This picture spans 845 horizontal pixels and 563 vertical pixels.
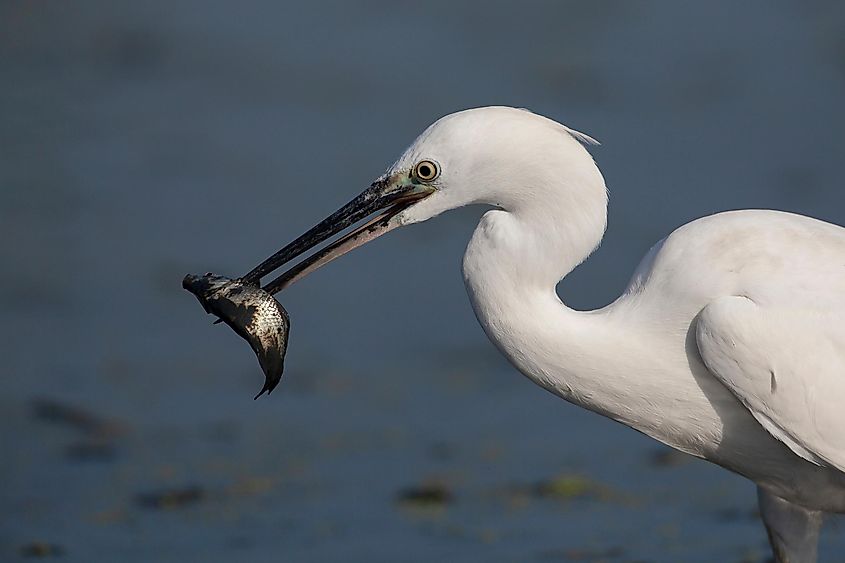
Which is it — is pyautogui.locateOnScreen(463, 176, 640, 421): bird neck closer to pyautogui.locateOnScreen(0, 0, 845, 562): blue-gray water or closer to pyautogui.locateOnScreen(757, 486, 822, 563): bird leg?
pyautogui.locateOnScreen(757, 486, 822, 563): bird leg

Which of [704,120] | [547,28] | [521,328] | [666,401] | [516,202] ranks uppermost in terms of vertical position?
[547,28]

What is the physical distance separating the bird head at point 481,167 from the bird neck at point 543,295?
63mm

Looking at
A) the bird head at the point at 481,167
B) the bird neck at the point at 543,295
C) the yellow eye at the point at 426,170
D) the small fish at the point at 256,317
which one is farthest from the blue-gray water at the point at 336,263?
the yellow eye at the point at 426,170

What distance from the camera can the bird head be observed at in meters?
5.32

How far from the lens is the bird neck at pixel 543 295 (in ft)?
17.7

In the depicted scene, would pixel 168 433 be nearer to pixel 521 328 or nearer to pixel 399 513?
pixel 399 513

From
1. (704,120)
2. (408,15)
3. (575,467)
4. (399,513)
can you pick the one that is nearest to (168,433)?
(399,513)

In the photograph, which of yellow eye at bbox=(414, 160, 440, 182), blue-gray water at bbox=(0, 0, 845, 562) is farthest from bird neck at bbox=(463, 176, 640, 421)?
blue-gray water at bbox=(0, 0, 845, 562)

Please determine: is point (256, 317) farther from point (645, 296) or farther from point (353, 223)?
point (645, 296)

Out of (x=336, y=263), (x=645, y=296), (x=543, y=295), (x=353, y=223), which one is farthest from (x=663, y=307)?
(x=336, y=263)

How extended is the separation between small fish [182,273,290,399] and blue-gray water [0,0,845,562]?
2074mm

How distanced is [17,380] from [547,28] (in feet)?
21.1

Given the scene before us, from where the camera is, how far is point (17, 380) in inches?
369

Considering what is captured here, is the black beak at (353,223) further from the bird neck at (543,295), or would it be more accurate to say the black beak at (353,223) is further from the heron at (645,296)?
the bird neck at (543,295)
